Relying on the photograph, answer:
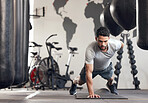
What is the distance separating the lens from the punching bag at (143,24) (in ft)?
3.54

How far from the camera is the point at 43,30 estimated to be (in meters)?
5.68

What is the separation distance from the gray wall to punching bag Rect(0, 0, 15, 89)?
4.73 meters

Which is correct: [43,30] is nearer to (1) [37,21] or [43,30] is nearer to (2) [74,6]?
(1) [37,21]

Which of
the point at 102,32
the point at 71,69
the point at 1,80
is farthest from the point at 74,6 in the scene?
the point at 1,80

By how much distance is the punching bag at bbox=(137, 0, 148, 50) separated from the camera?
1.08m

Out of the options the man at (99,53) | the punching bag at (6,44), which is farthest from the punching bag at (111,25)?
the punching bag at (6,44)

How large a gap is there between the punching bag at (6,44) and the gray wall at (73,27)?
15.5ft

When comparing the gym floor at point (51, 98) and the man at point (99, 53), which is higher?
the man at point (99, 53)

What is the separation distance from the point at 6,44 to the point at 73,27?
15.9 feet

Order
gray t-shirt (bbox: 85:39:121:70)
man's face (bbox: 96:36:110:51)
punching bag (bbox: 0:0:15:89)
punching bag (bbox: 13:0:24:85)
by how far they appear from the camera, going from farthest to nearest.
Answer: gray t-shirt (bbox: 85:39:121:70), man's face (bbox: 96:36:110:51), punching bag (bbox: 13:0:24:85), punching bag (bbox: 0:0:15:89)

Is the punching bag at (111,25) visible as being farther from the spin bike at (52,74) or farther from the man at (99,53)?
the spin bike at (52,74)

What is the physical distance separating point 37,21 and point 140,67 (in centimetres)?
251

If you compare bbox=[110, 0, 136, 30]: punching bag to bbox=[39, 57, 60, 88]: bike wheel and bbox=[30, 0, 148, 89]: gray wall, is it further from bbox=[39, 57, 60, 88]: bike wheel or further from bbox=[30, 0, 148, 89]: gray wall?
bbox=[30, 0, 148, 89]: gray wall

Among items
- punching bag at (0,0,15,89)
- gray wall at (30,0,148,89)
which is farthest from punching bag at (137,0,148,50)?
gray wall at (30,0,148,89)
